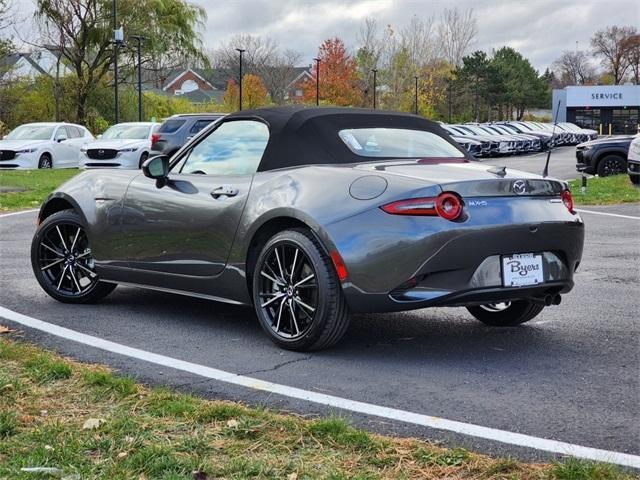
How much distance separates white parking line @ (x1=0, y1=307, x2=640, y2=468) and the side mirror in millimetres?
1172

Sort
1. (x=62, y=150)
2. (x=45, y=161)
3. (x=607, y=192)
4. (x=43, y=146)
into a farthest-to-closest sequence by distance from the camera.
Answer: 1. (x=62, y=150)
2. (x=45, y=161)
3. (x=43, y=146)
4. (x=607, y=192)

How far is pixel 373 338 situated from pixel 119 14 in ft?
160

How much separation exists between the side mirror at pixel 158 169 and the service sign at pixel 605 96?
83393 millimetres

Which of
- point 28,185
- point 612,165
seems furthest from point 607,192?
point 28,185

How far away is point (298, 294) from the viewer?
17.4 feet

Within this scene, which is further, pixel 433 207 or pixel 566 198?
pixel 566 198

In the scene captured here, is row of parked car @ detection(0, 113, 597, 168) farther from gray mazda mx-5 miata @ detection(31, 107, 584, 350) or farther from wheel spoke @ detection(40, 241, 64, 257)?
gray mazda mx-5 miata @ detection(31, 107, 584, 350)

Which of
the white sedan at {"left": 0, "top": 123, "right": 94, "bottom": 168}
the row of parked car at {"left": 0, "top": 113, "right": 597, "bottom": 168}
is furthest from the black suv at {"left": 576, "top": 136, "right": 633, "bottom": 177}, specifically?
the white sedan at {"left": 0, "top": 123, "right": 94, "bottom": 168}

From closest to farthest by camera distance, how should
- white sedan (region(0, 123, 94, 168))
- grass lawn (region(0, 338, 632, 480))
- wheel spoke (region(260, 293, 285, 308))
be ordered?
grass lawn (region(0, 338, 632, 480)) < wheel spoke (region(260, 293, 285, 308)) < white sedan (region(0, 123, 94, 168))

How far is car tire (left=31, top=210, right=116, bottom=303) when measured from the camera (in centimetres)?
677

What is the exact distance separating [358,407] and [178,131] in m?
19.0

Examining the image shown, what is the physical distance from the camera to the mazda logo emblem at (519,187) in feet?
16.9

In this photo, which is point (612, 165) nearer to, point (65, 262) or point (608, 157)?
point (608, 157)

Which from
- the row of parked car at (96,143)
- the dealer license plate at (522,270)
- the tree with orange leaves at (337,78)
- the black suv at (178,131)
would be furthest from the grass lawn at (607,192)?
the tree with orange leaves at (337,78)
